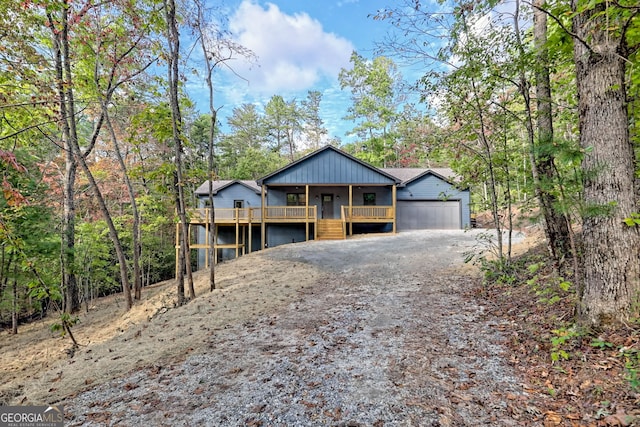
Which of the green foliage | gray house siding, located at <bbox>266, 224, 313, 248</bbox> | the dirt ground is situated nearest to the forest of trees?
the green foliage

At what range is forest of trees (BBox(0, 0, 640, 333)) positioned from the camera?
280cm

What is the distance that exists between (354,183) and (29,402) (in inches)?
580

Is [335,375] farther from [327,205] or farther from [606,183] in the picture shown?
[327,205]

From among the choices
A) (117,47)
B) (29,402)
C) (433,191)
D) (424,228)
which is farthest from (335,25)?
(29,402)

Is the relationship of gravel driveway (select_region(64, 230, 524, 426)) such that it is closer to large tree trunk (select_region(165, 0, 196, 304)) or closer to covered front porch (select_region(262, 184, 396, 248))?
large tree trunk (select_region(165, 0, 196, 304))

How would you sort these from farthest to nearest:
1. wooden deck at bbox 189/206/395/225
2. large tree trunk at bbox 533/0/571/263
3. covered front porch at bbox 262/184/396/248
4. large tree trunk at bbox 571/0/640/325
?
1. covered front porch at bbox 262/184/396/248
2. wooden deck at bbox 189/206/395/225
3. large tree trunk at bbox 533/0/571/263
4. large tree trunk at bbox 571/0/640/325

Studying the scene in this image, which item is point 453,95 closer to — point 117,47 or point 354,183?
point 117,47

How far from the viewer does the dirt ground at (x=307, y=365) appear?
2.36m

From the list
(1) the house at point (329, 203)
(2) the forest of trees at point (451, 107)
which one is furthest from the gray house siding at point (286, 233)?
Answer: (2) the forest of trees at point (451, 107)

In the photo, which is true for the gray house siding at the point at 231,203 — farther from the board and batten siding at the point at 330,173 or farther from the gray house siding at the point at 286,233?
the board and batten siding at the point at 330,173

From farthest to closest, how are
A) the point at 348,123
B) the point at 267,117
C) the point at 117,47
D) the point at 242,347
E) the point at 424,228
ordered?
the point at 267,117
the point at 348,123
the point at 424,228
the point at 117,47
the point at 242,347

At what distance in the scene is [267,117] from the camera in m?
32.9

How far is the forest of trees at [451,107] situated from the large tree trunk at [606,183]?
12 mm

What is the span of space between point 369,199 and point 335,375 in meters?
15.9
